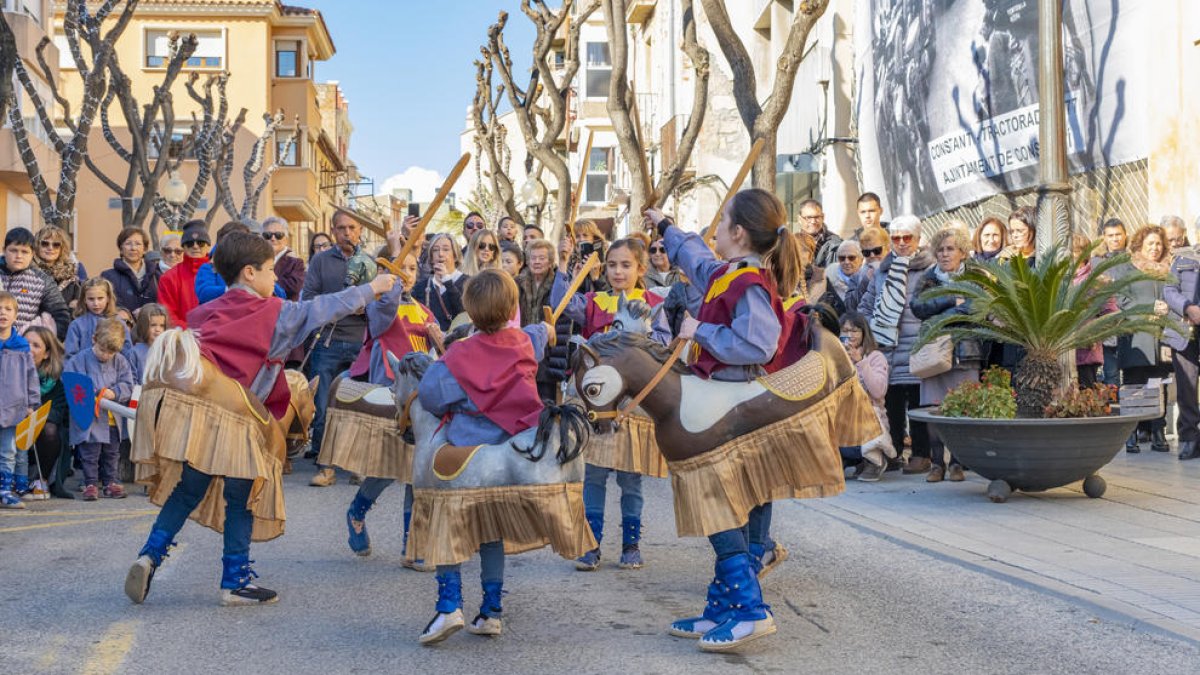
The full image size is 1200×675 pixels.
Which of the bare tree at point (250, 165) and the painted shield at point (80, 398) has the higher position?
the bare tree at point (250, 165)

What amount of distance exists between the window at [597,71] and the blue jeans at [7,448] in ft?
139

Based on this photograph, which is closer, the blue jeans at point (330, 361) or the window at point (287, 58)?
the blue jeans at point (330, 361)

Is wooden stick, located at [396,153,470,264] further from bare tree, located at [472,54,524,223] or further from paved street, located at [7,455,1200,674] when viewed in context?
bare tree, located at [472,54,524,223]

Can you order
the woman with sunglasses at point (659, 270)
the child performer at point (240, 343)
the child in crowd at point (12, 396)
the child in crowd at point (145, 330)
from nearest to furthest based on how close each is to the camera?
1. the child performer at point (240, 343)
2. the child in crowd at point (12, 396)
3. the woman with sunglasses at point (659, 270)
4. the child in crowd at point (145, 330)

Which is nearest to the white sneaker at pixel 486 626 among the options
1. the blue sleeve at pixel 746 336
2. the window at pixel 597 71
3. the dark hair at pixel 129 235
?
the blue sleeve at pixel 746 336

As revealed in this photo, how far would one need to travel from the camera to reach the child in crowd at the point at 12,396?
11.4 metres

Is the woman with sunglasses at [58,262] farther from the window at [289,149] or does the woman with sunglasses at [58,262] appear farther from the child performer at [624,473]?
the window at [289,149]

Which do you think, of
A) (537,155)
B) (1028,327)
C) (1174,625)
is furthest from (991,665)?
(537,155)

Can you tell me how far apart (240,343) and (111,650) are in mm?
1557

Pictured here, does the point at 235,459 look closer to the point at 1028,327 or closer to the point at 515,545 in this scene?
the point at 515,545

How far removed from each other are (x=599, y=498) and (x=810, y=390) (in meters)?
2.56

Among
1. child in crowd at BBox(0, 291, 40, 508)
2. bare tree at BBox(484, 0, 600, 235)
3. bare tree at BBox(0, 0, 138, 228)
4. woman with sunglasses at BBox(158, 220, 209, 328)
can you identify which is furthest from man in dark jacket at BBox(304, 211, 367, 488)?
bare tree at BBox(484, 0, 600, 235)

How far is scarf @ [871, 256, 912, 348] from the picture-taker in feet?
40.4

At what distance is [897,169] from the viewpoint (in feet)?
75.3
